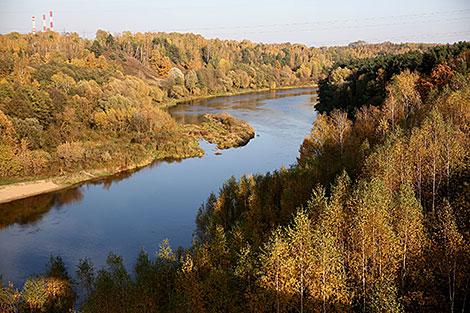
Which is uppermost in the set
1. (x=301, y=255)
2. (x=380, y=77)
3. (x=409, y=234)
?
(x=380, y=77)

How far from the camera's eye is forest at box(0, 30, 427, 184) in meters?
30.6

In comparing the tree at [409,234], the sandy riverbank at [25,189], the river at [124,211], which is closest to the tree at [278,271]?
the tree at [409,234]

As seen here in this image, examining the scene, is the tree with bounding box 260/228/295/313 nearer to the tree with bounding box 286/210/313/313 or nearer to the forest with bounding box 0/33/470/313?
the forest with bounding box 0/33/470/313

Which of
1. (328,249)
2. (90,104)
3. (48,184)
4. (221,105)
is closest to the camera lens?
(328,249)

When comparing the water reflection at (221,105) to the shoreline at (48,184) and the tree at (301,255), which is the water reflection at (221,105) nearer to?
the shoreline at (48,184)

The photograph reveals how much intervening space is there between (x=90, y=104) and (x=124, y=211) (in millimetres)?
17605

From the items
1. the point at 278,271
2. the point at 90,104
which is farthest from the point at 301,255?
the point at 90,104

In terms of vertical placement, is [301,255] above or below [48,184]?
above

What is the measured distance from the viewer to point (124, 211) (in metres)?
24.2

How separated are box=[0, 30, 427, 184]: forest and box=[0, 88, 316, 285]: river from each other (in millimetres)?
2475

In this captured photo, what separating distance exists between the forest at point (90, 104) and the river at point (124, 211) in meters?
2.47

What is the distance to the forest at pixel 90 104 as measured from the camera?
30.6 m

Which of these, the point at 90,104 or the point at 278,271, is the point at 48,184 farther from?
the point at 278,271

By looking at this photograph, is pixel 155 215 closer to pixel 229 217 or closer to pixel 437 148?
pixel 229 217
